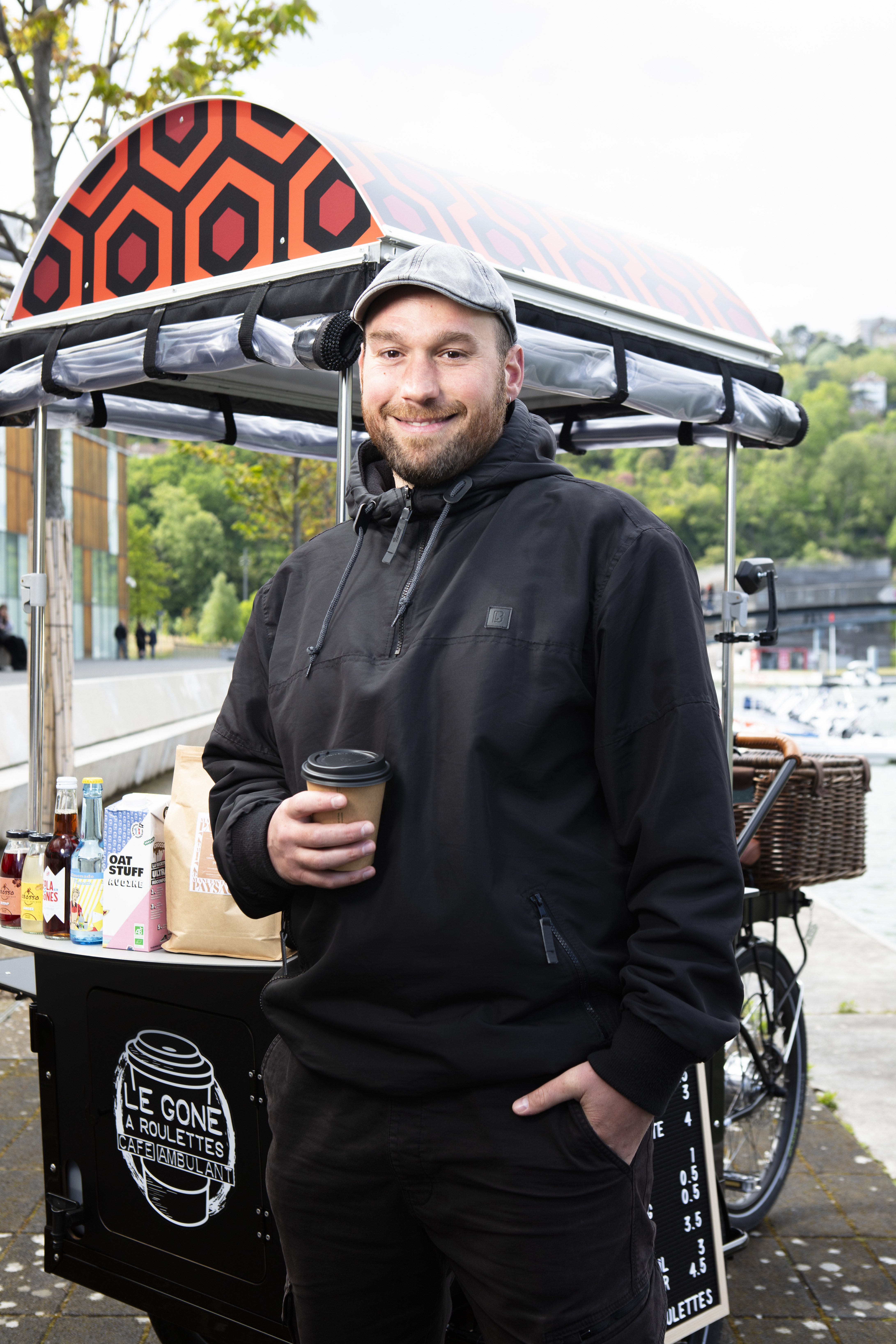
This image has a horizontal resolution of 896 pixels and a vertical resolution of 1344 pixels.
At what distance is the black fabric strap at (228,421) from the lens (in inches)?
191

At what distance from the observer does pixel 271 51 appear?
691 cm

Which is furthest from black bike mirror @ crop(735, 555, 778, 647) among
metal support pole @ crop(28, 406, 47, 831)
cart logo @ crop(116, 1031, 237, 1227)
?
metal support pole @ crop(28, 406, 47, 831)

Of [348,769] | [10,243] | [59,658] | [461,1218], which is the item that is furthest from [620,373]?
[10,243]

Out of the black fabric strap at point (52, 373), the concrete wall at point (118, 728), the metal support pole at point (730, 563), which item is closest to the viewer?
the black fabric strap at point (52, 373)

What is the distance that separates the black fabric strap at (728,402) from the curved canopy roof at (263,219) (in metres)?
0.20

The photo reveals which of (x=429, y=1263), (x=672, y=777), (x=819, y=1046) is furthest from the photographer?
(x=819, y=1046)

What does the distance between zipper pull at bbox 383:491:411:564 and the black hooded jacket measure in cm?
8

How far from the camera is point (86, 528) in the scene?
48.1 meters

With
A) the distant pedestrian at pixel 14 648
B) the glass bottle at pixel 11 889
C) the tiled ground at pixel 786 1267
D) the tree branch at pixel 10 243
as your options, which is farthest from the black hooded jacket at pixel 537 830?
the distant pedestrian at pixel 14 648

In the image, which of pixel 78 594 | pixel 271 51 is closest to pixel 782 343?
pixel 78 594

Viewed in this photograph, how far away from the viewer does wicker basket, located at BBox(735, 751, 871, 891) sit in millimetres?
3355

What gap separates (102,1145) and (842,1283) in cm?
215

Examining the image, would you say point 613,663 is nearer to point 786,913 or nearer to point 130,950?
point 130,950

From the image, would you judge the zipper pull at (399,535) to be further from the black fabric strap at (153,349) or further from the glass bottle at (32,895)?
the black fabric strap at (153,349)
